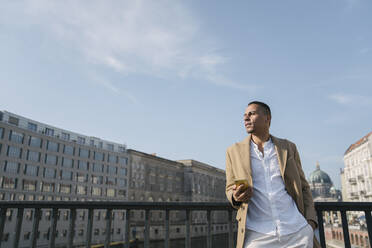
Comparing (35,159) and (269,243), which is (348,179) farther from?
(269,243)

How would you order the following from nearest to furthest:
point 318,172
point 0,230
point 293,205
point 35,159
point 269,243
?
point 269,243 → point 293,205 → point 0,230 → point 35,159 → point 318,172

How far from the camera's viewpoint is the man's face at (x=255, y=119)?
142 inches

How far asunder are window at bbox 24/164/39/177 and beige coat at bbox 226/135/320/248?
179 ft

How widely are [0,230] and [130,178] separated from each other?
65885mm

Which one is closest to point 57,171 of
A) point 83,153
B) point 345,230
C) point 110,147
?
point 83,153

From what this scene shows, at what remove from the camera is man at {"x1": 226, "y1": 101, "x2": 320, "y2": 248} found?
300cm

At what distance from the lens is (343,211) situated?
409 cm

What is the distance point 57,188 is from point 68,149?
7.84 m

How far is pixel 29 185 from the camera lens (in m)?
50.3

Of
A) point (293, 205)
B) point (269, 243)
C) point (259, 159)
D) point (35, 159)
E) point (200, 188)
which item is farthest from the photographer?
point (200, 188)

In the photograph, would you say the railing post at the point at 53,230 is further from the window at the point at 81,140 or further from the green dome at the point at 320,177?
the green dome at the point at 320,177

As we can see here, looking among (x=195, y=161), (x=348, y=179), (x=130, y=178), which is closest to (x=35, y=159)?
(x=130, y=178)

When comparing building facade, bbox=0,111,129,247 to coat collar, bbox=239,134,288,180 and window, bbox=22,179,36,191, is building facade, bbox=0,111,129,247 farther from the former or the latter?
coat collar, bbox=239,134,288,180

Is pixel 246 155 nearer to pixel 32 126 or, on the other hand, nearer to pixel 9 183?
pixel 9 183
